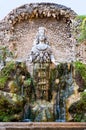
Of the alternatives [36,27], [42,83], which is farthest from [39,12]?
[42,83]

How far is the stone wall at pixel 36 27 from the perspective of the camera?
1770 cm

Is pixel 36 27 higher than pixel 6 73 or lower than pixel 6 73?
lower

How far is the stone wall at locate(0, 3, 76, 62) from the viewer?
697 inches

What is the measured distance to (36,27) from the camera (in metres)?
18.2

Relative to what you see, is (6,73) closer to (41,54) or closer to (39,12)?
(41,54)

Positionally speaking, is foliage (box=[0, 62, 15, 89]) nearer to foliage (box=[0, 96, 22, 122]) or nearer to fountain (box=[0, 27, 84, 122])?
fountain (box=[0, 27, 84, 122])

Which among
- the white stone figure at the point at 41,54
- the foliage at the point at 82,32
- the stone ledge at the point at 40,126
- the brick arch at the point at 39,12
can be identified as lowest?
the foliage at the point at 82,32

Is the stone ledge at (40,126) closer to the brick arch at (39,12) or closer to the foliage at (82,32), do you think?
the foliage at (82,32)

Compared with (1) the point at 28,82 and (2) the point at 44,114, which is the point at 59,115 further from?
(1) the point at 28,82

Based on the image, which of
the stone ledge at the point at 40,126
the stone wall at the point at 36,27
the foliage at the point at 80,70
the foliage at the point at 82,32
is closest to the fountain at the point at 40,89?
the foliage at the point at 80,70

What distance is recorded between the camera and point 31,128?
7.04 meters

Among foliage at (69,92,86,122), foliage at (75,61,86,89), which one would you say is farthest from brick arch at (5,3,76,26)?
foliage at (69,92,86,122)

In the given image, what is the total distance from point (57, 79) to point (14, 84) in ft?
3.55

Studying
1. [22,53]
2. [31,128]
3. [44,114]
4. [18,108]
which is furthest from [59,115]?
[22,53]
